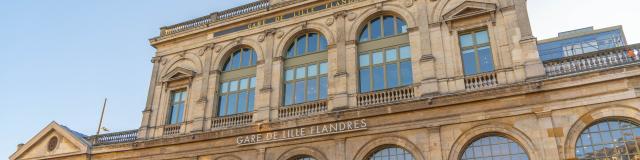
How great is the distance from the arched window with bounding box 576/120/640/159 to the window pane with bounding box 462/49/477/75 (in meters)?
4.42

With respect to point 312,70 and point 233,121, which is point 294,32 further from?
point 233,121

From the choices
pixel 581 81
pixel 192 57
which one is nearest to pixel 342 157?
pixel 581 81

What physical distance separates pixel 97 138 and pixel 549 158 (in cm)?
2131

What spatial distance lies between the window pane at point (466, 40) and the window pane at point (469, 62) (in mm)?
307

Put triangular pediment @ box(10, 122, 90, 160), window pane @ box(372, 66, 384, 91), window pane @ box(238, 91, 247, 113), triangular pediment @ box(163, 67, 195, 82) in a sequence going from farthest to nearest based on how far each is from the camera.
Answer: triangular pediment @ box(10, 122, 90, 160), triangular pediment @ box(163, 67, 195, 82), window pane @ box(238, 91, 247, 113), window pane @ box(372, 66, 384, 91)

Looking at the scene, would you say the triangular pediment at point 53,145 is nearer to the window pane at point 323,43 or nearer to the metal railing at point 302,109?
the metal railing at point 302,109

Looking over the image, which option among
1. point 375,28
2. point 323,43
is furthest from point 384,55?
point 323,43

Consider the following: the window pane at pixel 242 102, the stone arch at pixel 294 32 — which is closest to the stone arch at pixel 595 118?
the stone arch at pixel 294 32

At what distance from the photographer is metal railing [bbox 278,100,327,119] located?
2067 centimetres

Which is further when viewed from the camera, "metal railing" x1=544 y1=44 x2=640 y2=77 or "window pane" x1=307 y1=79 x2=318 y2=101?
"window pane" x1=307 y1=79 x2=318 y2=101

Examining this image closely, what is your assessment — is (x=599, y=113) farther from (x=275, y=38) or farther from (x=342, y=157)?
(x=275, y=38)

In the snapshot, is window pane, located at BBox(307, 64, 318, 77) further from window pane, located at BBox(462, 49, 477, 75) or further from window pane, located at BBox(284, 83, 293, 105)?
window pane, located at BBox(462, 49, 477, 75)

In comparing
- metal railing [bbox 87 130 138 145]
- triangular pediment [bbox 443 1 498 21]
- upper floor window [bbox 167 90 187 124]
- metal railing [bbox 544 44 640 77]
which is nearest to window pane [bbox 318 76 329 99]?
triangular pediment [bbox 443 1 498 21]

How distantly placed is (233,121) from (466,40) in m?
10.6
